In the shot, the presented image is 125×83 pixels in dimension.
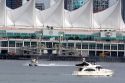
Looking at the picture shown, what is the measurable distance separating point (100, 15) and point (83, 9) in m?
3.98

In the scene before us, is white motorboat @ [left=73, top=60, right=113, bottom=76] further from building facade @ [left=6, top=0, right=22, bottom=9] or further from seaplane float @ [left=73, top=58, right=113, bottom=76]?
building facade @ [left=6, top=0, right=22, bottom=9]

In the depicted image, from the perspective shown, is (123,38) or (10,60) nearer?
(10,60)

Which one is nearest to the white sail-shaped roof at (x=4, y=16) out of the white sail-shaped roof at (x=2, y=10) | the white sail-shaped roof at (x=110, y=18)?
the white sail-shaped roof at (x=2, y=10)

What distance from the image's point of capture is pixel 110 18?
113125 mm

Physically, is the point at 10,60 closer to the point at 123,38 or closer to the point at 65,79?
the point at 123,38

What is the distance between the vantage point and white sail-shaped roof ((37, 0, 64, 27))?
11081cm

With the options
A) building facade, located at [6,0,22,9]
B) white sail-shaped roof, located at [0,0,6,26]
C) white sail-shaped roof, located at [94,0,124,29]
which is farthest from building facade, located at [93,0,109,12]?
white sail-shaped roof, located at [0,0,6,26]

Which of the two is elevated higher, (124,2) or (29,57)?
(124,2)

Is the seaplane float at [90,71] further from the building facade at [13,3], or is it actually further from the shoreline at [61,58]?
the building facade at [13,3]

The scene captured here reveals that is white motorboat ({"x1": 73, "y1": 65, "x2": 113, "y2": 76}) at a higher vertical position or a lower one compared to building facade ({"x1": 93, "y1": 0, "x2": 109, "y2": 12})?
lower

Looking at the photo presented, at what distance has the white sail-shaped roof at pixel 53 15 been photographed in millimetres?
110812

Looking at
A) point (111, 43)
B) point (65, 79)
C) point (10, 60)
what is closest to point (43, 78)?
point (65, 79)

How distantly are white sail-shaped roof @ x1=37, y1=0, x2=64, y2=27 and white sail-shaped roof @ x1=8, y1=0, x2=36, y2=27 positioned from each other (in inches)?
76.3

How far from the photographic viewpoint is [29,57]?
97.1 meters
